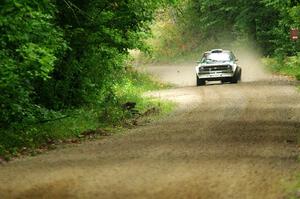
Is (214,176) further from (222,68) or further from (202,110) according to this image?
(222,68)

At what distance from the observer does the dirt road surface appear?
881 cm

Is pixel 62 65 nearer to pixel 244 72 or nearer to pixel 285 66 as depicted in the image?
pixel 285 66

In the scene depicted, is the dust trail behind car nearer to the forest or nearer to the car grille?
the car grille

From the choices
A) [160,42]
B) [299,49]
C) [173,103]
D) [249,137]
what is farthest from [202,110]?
[160,42]

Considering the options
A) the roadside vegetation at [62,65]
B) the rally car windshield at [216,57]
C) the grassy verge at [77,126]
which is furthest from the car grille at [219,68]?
the grassy verge at [77,126]

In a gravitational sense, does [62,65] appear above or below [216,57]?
above

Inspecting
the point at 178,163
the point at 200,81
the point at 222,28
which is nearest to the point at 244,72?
the point at 200,81

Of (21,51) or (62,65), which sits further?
(62,65)

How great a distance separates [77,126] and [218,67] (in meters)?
17.2

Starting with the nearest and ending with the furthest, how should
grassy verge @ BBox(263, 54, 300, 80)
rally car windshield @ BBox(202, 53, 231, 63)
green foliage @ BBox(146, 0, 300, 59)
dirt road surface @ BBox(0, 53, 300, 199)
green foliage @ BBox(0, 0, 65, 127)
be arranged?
dirt road surface @ BBox(0, 53, 300, 199)
green foliage @ BBox(0, 0, 65, 127)
rally car windshield @ BBox(202, 53, 231, 63)
grassy verge @ BBox(263, 54, 300, 80)
green foliage @ BBox(146, 0, 300, 59)

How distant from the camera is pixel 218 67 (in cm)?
3306

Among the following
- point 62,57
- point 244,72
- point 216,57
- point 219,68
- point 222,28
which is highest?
point 222,28

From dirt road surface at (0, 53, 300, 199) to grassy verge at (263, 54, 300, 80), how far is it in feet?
61.2

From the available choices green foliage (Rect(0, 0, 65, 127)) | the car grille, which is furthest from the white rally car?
green foliage (Rect(0, 0, 65, 127))
